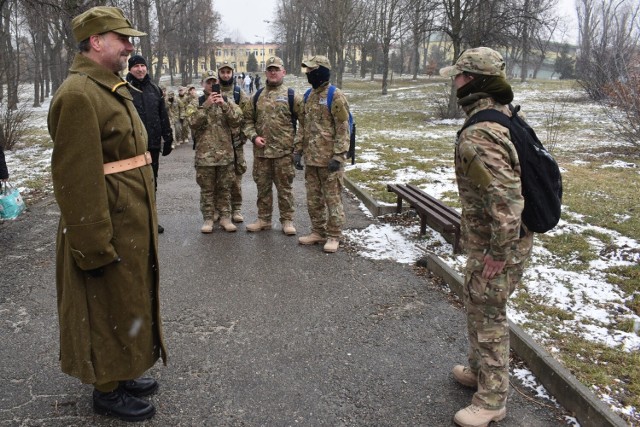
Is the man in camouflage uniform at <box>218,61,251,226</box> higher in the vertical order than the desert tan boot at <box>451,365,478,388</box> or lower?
higher

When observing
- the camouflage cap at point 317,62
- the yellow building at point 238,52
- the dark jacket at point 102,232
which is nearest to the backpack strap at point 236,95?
the camouflage cap at point 317,62

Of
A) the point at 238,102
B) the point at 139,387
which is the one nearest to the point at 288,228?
the point at 238,102

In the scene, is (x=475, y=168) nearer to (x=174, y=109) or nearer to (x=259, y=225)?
(x=259, y=225)

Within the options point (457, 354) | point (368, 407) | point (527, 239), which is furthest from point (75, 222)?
point (457, 354)

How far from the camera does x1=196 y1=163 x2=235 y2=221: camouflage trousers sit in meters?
6.15

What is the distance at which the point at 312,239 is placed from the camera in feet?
19.5

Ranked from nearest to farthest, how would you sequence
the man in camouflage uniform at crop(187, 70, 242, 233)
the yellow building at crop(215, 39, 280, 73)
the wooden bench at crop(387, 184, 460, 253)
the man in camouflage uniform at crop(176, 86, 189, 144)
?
1. the wooden bench at crop(387, 184, 460, 253)
2. the man in camouflage uniform at crop(187, 70, 242, 233)
3. the man in camouflage uniform at crop(176, 86, 189, 144)
4. the yellow building at crop(215, 39, 280, 73)

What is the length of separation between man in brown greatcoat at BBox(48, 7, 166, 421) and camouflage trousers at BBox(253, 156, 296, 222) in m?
3.29

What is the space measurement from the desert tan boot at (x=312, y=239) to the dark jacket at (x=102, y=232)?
3.17 meters

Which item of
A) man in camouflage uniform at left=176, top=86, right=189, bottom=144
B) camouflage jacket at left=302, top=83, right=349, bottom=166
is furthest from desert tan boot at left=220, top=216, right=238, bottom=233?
man in camouflage uniform at left=176, top=86, right=189, bottom=144

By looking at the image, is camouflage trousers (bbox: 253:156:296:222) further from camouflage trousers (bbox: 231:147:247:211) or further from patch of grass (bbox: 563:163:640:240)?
patch of grass (bbox: 563:163:640:240)

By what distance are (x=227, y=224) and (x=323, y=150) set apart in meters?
1.72

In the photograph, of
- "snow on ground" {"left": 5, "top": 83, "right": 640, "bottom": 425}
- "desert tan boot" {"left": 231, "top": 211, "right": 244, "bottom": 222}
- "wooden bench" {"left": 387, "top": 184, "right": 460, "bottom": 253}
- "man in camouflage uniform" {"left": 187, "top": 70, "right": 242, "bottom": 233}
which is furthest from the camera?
"desert tan boot" {"left": 231, "top": 211, "right": 244, "bottom": 222}

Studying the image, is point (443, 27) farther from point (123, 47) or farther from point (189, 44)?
point (189, 44)
